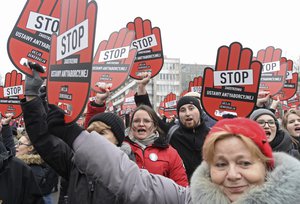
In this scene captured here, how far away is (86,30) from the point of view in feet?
6.91

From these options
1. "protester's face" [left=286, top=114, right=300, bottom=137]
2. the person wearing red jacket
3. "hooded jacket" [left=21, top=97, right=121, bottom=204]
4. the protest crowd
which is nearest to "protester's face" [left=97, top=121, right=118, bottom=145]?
the protest crowd

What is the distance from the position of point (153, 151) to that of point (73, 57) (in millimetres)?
1456

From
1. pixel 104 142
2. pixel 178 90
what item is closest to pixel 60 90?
pixel 104 142

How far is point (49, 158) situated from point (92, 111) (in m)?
1.16

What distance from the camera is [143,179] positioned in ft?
6.00

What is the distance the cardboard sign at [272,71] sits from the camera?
799 centimetres

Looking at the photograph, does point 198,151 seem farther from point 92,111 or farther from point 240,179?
point 240,179

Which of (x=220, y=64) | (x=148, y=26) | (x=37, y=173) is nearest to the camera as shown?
(x=37, y=173)

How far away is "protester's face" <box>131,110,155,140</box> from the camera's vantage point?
11.5 feet

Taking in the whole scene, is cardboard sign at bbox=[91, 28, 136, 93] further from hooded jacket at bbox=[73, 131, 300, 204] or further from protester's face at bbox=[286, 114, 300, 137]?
hooded jacket at bbox=[73, 131, 300, 204]

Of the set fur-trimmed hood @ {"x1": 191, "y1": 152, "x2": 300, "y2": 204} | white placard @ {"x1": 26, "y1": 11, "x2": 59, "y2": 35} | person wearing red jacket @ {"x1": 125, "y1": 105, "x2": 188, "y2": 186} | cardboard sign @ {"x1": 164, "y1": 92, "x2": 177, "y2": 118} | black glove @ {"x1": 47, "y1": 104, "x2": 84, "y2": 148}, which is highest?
white placard @ {"x1": 26, "y1": 11, "x2": 59, "y2": 35}

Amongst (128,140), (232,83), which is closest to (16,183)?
(128,140)

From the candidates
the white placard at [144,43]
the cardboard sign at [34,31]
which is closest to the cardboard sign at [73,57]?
the cardboard sign at [34,31]

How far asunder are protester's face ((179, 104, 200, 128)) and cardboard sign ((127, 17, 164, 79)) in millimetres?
1567
